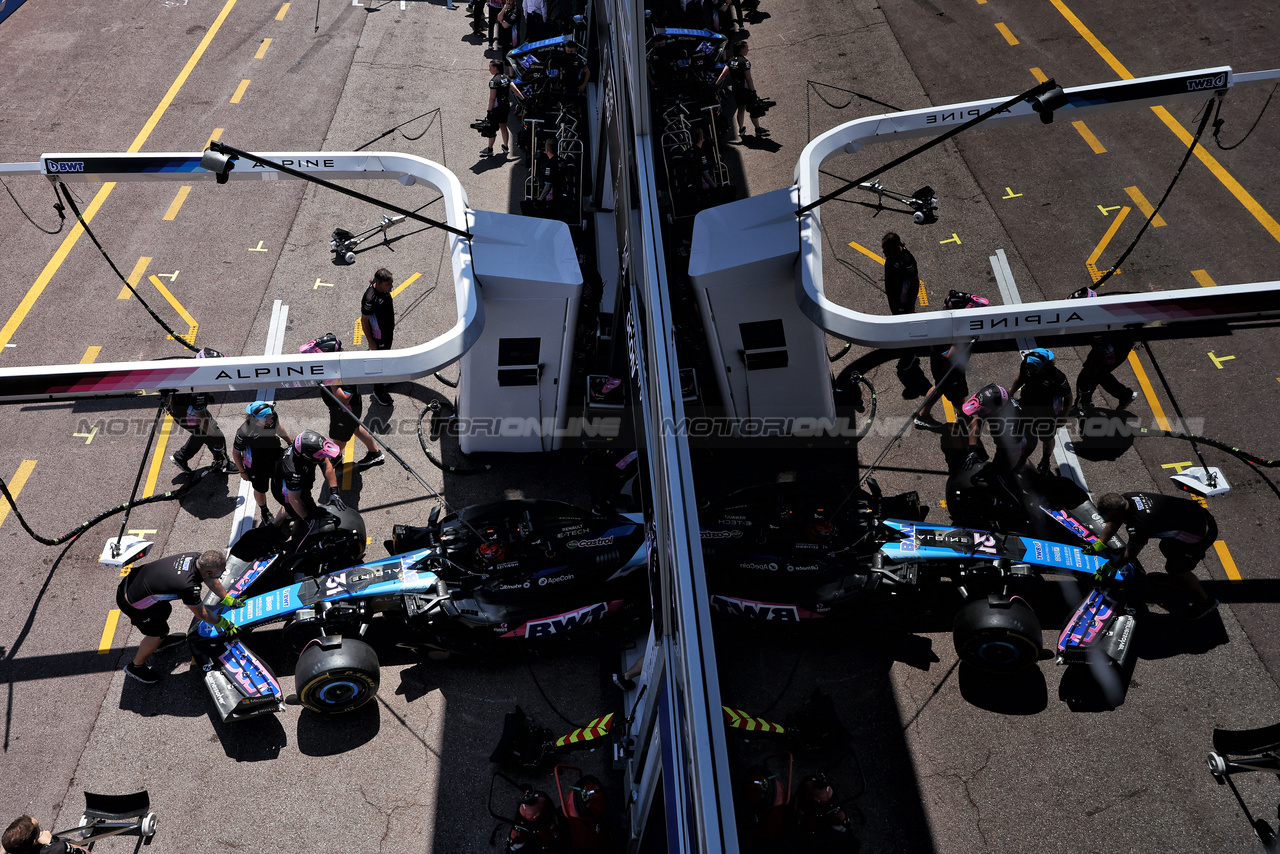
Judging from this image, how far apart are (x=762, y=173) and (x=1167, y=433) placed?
6483mm

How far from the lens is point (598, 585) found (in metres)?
7.26

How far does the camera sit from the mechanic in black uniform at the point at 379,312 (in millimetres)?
9273

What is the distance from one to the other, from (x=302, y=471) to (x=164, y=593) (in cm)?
152

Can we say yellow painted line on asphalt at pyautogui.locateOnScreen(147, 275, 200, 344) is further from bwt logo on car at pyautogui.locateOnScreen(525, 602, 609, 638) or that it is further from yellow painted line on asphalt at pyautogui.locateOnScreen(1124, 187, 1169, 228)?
yellow painted line on asphalt at pyautogui.locateOnScreen(1124, 187, 1169, 228)

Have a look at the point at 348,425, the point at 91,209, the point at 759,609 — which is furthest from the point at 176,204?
the point at 759,609

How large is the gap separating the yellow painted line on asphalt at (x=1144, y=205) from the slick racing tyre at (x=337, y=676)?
1102 centimetres

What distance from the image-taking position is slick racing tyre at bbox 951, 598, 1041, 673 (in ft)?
22.3

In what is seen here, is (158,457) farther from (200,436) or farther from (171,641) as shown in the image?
(171,641)

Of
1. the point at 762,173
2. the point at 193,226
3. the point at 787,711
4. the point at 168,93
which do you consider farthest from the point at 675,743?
the point at 168,93

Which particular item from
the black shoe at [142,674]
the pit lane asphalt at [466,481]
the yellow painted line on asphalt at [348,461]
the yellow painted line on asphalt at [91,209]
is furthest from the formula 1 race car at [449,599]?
the yellow painted line on asphalt at [91,209]

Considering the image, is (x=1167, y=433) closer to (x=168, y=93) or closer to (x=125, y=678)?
(x=125, y=678)

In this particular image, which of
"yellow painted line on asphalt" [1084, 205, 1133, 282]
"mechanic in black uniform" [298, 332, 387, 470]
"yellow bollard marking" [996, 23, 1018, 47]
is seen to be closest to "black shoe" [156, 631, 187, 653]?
"mechanic in black uniform" [298, 332, 387, 470]

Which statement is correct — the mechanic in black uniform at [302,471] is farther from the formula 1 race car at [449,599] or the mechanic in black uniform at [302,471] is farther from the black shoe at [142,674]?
the black shoe at [142,674]

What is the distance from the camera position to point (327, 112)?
1418 cm
